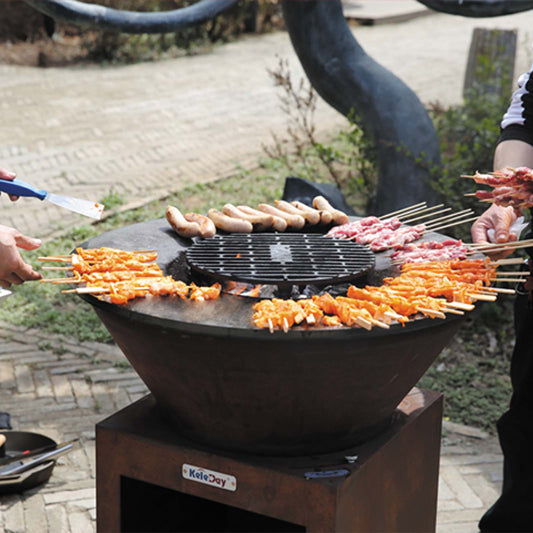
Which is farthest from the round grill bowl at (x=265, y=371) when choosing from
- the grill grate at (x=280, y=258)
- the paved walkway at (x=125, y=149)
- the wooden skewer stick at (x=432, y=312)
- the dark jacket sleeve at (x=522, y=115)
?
the paved walkway at (x=125, y=149)

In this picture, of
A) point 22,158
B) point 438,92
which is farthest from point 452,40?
point 22,158

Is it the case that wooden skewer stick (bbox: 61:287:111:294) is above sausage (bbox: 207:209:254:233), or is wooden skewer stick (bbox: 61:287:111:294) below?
below

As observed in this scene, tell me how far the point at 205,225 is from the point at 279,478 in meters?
1.11

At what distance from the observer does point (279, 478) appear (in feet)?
8.29

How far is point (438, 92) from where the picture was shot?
40.7 feet

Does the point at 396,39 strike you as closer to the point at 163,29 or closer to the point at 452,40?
the point at 452,40

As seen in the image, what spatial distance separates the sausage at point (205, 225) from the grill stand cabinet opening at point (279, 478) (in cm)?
67

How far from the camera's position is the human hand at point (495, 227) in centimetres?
294

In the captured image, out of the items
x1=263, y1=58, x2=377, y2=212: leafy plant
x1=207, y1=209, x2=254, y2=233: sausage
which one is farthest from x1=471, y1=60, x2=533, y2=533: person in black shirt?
x1=263, y1=58, x2=377, y2=212: leafy plant

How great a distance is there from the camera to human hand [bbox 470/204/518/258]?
9.64 feet

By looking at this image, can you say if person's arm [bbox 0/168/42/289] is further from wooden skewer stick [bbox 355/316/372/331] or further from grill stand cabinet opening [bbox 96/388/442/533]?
wooden skewer stick [bbox 355/316/372/331]

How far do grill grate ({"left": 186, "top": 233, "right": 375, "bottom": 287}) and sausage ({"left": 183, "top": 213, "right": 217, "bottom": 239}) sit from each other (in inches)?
1.3

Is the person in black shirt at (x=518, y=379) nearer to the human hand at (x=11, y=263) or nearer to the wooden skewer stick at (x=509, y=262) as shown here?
the wooden skewer stick at (x=509, y=262)

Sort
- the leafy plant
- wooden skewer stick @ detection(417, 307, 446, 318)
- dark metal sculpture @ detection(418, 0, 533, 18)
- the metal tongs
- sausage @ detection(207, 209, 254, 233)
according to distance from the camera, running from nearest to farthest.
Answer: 1. wooden skewer stick @ detection(417, 307, 446, 318)
2. sausage @ detection(207, 209, 254, 233)
3. the metal tongs
4. dark metal sculpture @ detection(418, 0, 533, 18)
5. the leafy plant
